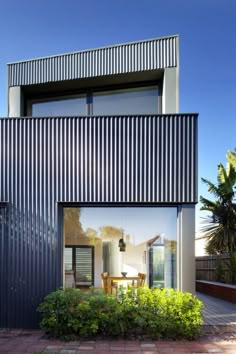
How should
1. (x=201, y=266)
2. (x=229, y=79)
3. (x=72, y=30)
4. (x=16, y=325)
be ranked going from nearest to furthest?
(x=16, y=325), (x=72, y=30), (x=229, y=79), (x=201, y=266)

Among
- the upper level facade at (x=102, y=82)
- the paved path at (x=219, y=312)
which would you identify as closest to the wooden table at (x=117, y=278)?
the paved path at (x=219, y=312)

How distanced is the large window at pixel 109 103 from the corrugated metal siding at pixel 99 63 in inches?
20.8

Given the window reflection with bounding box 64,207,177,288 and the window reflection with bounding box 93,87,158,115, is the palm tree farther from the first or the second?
the window reflection with bounding box 64,207,177,288

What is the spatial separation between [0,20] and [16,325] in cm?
713

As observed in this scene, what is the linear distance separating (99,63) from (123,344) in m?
6.37

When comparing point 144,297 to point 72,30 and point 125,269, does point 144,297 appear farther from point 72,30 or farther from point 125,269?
point 72,30

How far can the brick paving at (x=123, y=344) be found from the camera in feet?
19.9

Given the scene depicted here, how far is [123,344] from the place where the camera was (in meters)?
6.48

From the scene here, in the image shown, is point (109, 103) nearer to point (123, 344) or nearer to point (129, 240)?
A: point (129, 240)

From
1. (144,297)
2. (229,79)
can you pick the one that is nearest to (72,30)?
(229,79)

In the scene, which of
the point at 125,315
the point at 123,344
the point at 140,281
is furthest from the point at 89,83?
the point at 123,344

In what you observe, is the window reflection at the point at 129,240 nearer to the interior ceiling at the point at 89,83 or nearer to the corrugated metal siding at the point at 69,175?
the corrugated metal siding at the point at 69,175

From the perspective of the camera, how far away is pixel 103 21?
31.6 ft

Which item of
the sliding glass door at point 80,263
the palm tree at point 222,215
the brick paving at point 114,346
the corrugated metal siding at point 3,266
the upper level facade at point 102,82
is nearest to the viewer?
the brick paving at point 114,346
